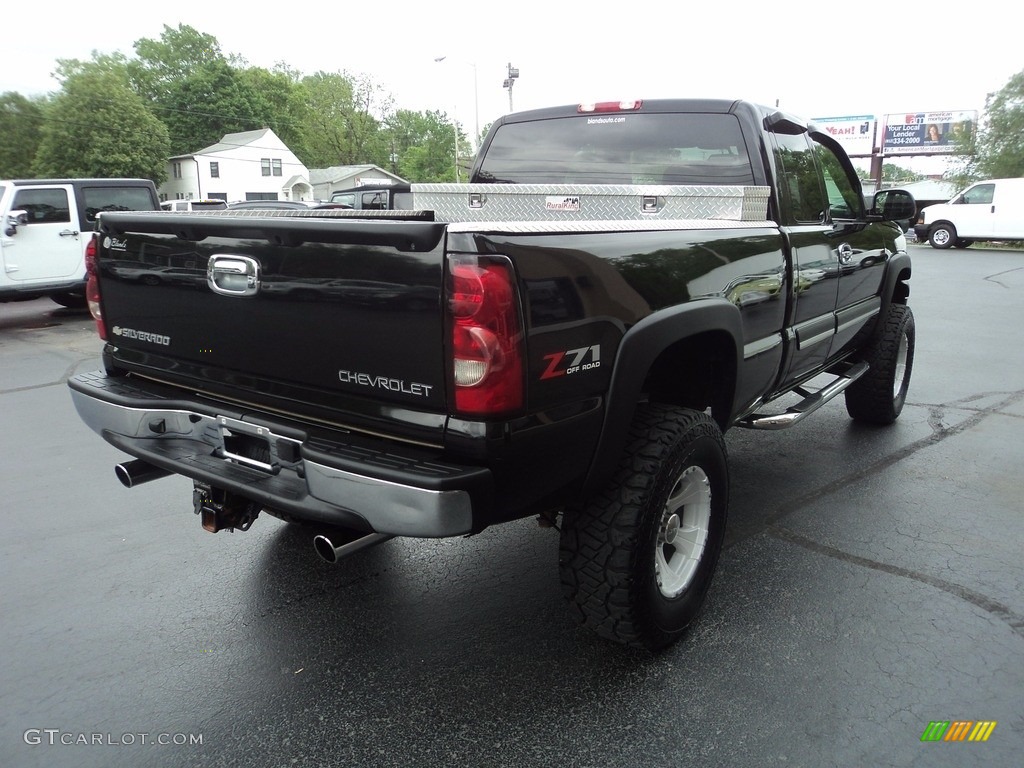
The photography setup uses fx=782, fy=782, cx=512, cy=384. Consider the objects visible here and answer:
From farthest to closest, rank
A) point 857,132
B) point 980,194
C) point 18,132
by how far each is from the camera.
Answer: point 18,132 → point 857,132 → point 980,194

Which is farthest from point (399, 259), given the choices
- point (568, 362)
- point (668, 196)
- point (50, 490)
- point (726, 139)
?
point (50, 490)

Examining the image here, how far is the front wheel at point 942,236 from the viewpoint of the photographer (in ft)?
79.2

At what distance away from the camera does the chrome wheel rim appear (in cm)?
286

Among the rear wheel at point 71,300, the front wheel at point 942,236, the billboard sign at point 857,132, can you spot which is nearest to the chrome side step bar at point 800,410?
the rear wheel at point 71,300

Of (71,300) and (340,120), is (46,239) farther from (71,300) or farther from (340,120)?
(340,120)

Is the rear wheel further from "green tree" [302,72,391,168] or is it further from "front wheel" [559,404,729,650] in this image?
"green tree" [302,72,391,168]

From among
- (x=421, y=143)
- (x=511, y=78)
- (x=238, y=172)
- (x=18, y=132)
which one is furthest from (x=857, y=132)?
(x=18, y=132)

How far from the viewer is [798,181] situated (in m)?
4.02

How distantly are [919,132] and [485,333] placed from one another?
66.1 metres

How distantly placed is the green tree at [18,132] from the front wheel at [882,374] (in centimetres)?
7193

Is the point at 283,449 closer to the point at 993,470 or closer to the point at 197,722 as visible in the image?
the point at 197,722

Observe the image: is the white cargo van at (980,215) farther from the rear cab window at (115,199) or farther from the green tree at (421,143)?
the green tree at (421,143)

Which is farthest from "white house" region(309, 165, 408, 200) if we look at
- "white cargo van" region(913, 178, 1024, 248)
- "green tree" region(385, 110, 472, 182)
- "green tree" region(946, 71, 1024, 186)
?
"white cargo van" region(913, 178, 1024, 248)

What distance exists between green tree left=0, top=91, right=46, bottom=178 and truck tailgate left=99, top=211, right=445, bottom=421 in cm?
7186
